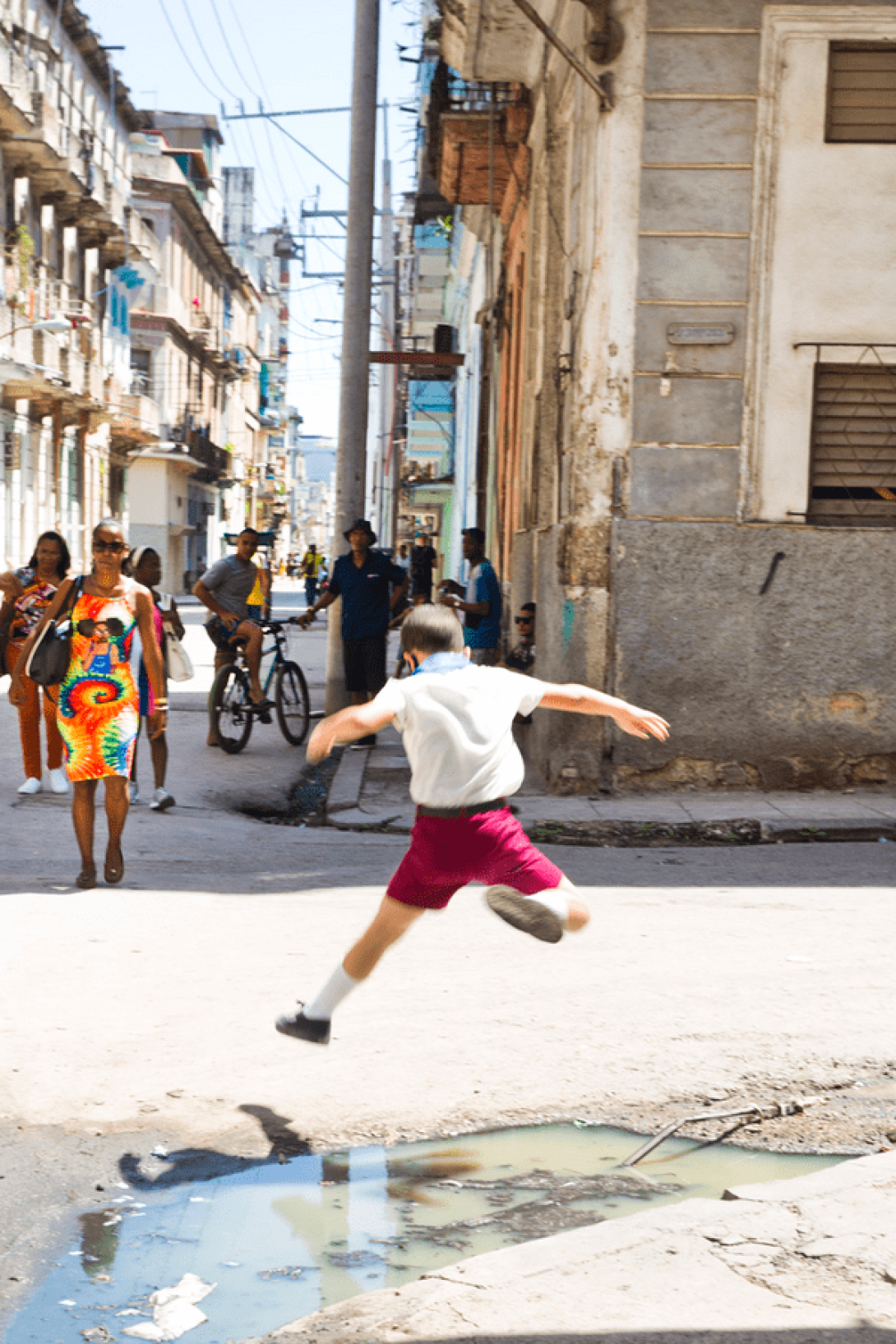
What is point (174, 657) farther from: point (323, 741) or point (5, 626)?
point (323, 741)

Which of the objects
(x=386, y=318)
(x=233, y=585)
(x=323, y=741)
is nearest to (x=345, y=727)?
(x=323, y=741)

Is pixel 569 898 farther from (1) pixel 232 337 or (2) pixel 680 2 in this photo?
(1) pixel 232 337

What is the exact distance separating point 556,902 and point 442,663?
0.75 m

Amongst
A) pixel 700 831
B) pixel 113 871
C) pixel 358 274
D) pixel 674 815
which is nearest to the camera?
pixel 113 871

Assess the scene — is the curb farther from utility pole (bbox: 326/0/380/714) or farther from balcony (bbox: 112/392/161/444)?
balcony (bbox: 112/392/161/444)

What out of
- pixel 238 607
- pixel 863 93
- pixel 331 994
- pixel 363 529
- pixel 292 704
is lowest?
pixel 292 704

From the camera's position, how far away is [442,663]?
4.25 meters

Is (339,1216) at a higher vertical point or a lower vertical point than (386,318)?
lower

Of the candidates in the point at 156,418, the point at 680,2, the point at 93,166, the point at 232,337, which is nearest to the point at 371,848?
the point at 680,2

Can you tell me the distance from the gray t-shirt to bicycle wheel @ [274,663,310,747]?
66cm

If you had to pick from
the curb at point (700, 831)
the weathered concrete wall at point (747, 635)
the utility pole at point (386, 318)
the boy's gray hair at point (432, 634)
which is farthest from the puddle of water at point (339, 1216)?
the utility pole at point (386, 318)

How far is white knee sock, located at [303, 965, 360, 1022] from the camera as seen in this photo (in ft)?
14.4

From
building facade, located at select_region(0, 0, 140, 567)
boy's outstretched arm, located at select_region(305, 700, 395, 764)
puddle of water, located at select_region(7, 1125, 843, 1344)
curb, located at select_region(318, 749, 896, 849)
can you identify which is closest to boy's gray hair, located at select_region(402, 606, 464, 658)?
boy's outstretched arm, located at select_region(305, 700, 395, 764)

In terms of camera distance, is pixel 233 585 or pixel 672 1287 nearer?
pixel 672 1287
